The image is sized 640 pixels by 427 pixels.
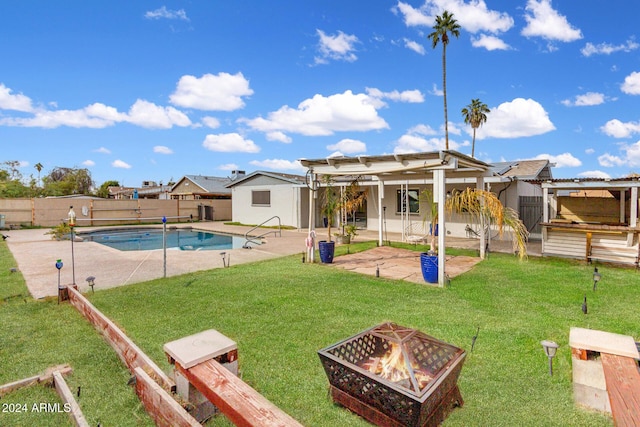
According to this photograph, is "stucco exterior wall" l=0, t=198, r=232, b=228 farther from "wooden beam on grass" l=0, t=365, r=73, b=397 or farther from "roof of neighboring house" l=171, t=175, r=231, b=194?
"wooden beam on grass" l=0, t=365, r=73, b=397

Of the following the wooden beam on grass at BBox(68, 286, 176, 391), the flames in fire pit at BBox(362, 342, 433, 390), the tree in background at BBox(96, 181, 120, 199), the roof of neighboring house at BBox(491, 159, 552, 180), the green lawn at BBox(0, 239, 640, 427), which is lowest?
the green lawn at BBox(0, 239, 640, 427)

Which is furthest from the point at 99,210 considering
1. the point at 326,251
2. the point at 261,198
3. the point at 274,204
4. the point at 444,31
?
the point at 444,31

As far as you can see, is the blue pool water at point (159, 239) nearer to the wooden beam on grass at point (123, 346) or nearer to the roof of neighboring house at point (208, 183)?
the roof of neighboring house at point (208, 183)

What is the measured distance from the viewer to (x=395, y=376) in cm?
255

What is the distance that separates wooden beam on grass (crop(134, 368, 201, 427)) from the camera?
1.99 m

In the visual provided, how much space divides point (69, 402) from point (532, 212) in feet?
48.2

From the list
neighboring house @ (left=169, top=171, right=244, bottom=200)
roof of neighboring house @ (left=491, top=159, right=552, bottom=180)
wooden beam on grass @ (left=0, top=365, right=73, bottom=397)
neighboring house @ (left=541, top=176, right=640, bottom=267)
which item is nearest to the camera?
wooden beam on grass @ (left=0, top=365, right=73, bottom=397)

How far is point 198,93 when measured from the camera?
22859 mm

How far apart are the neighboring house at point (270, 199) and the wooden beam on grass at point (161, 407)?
15.7 m

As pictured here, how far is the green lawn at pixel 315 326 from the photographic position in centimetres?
274

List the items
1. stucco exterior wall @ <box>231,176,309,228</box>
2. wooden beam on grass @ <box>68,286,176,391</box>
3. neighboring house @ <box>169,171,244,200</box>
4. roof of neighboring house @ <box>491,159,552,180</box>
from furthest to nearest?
neighboring house @ <box>169,171,244,200</box>
stucco exterior wall @ <box>231,176,309,228</box>
roof of neighboring house @ <box>491,159,552,180</box>
wooden beam on grass @ <box>68,286,176,391</box>

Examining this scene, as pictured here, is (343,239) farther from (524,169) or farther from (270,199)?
(270,199)

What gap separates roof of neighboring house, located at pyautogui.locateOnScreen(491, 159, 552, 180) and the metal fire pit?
39.7ft

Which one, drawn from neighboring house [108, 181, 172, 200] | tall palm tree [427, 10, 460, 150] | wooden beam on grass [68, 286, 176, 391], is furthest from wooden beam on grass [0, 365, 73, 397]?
neighboring house [108, 181, 172, 200]
